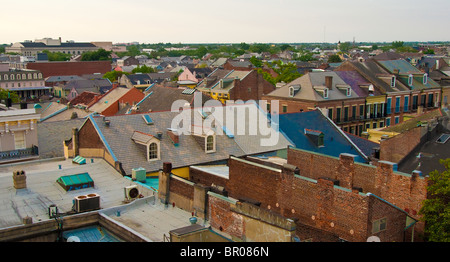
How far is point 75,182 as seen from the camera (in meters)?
23.3

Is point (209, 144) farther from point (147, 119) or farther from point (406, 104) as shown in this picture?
point (406, 104)

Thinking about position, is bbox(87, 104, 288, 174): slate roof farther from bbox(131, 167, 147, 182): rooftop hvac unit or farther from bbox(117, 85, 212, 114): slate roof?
bbox(117, 85, 212, 114): slate roof

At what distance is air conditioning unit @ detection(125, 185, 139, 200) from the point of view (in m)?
21.6

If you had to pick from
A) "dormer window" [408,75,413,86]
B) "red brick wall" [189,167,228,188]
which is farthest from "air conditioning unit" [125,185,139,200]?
"dormer window" [408,75,413,86]

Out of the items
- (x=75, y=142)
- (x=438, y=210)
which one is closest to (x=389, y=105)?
(x=438, y=210)

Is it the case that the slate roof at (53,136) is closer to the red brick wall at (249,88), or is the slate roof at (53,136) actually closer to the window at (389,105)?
the red brick wall at (249,88)

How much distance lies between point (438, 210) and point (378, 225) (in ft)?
10.2

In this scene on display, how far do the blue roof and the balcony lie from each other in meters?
18.8

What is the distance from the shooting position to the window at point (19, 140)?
31.9 metres

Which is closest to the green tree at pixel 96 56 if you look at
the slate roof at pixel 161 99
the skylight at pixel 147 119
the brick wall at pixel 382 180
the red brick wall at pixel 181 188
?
the slate roof at pixel 161 99

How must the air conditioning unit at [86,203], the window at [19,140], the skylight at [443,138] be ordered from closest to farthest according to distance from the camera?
the air conditioning unit at [86,203], the skylight at [443,138], the window at [19,140]

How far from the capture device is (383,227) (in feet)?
64.2

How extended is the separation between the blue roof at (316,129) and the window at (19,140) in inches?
767
